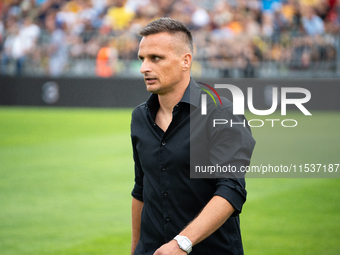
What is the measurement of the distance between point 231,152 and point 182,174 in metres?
0.32

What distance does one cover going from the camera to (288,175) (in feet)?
31.9

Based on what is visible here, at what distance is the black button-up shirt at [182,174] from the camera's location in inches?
102

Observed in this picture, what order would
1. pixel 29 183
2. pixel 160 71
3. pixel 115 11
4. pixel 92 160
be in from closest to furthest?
pixel 160 71
pixel 29 183
pixel 92 160
pixel 115 11

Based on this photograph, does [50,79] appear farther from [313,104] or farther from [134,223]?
[134,223]

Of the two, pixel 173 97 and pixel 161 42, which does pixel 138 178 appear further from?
pixel 161 42

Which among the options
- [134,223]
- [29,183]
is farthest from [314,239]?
[29,183]

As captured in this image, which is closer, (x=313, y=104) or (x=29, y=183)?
(x=29, y=183)

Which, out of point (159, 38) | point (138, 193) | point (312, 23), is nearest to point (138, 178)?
point (138, 193)

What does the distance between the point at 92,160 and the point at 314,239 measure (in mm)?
6054

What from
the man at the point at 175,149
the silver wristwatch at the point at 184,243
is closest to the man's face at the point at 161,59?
the man at the point at 175,149

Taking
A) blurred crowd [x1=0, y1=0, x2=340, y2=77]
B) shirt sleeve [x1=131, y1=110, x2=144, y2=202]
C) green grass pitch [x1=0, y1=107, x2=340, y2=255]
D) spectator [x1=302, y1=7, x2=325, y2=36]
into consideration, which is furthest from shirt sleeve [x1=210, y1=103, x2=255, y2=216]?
Answer: spectator [x1=302, y1=7, x2=325, y2=36]

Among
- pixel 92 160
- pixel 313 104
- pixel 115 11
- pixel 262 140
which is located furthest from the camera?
pixel 115 11

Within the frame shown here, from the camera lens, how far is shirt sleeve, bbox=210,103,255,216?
2492mm

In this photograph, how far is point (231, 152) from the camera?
253 cm
